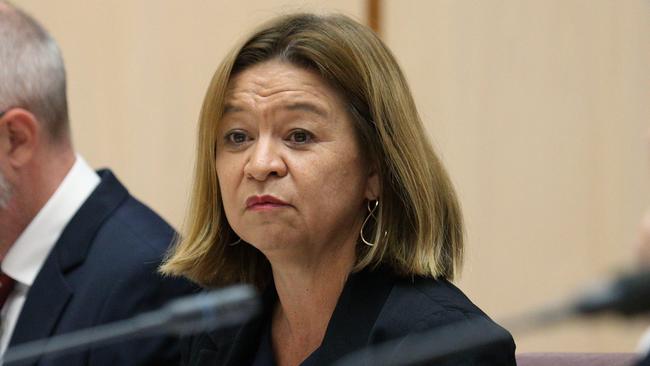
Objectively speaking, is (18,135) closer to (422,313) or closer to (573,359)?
(422,313)

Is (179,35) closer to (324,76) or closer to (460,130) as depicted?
(460,130)

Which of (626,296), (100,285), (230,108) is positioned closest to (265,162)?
(230,108)

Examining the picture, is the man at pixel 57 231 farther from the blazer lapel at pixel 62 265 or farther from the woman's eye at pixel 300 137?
the woman's eye at pixel 300 137

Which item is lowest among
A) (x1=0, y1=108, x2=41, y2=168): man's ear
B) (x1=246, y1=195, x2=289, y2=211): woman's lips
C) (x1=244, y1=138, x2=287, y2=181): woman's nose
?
(x1=0, y1=108, x2=41, y2=168): man's ear

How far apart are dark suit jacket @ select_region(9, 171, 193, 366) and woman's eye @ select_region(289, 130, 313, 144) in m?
0.50

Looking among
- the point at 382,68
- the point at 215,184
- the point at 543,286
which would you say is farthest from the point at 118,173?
the point at 382,68

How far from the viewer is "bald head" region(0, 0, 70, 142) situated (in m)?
2.44

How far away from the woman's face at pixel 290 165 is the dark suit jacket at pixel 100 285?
358 millimetres

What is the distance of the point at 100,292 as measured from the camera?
235cm

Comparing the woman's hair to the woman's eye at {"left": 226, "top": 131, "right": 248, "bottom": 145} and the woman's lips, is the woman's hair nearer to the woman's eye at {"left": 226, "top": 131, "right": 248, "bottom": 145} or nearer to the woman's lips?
the woman's eye at {"left": 226, "top": 131, "right": 248, "bottom": 145}

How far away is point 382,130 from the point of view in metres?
2.06

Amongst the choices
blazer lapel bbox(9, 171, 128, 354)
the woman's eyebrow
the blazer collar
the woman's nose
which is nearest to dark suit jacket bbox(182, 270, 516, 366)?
the blazer collar

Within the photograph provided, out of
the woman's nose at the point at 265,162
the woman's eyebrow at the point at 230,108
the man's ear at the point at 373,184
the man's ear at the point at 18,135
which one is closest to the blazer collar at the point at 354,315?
the man's ear at the point at 373,184

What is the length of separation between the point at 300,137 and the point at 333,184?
100 millimetres
